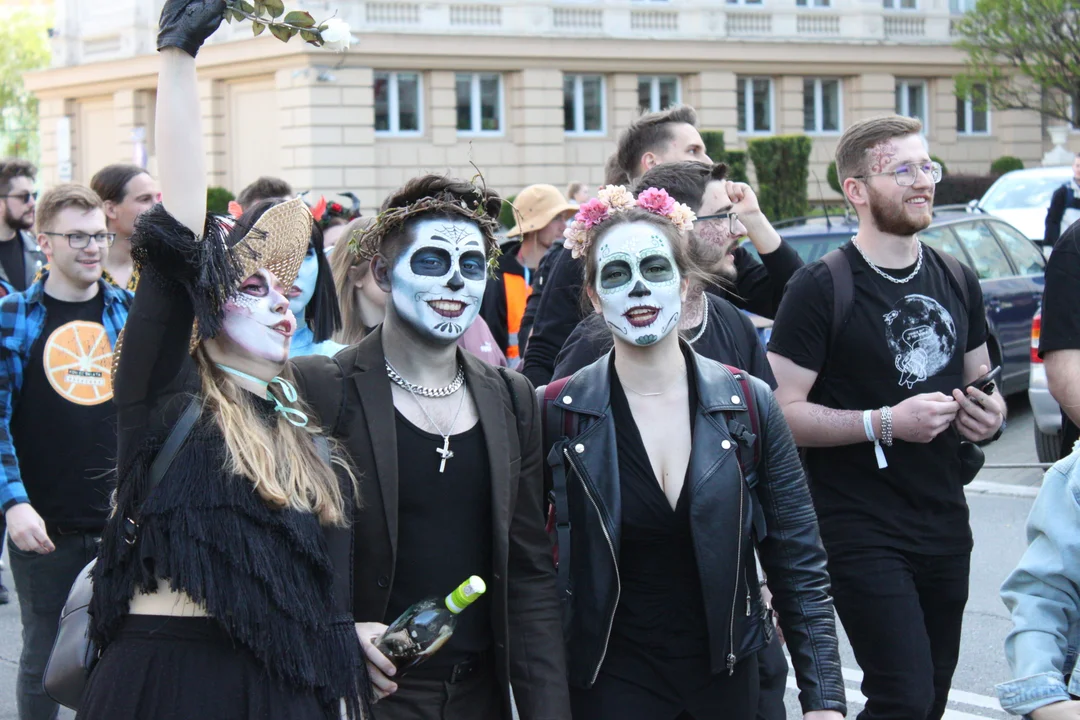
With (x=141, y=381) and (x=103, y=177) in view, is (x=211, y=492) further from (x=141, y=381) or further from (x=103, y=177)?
(x=103, y=177)

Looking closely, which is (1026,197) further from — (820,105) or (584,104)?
(820,105)

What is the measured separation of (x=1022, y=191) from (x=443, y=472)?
1735 cm

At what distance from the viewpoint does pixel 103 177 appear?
22.4ft

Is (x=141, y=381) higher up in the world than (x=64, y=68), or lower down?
lower down

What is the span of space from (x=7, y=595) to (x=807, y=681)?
6.31 metres

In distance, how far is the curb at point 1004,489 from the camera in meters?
10.4

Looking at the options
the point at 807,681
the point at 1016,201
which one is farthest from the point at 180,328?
the point at 1016,201

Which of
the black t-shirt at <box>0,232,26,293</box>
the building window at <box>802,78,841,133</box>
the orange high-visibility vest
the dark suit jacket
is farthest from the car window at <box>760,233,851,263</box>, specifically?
the building window at <box>802,78,841,133</box>

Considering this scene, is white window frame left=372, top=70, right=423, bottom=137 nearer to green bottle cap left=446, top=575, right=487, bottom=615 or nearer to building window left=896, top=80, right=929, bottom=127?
building window left=896, top=80, right=929, bottom=127

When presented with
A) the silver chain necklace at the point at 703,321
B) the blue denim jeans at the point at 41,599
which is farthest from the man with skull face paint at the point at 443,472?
the blue denim jeans at the point at 41,599

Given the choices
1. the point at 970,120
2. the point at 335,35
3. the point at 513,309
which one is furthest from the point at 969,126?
the point at 335,35

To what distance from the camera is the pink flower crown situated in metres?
4.17

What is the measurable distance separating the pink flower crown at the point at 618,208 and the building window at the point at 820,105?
35742 mm

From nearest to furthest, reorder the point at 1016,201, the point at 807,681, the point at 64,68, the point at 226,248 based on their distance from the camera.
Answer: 1. the point at 226,248
2. the point at 807,681
3. the point at 1016,201
4. the point at 64,68
